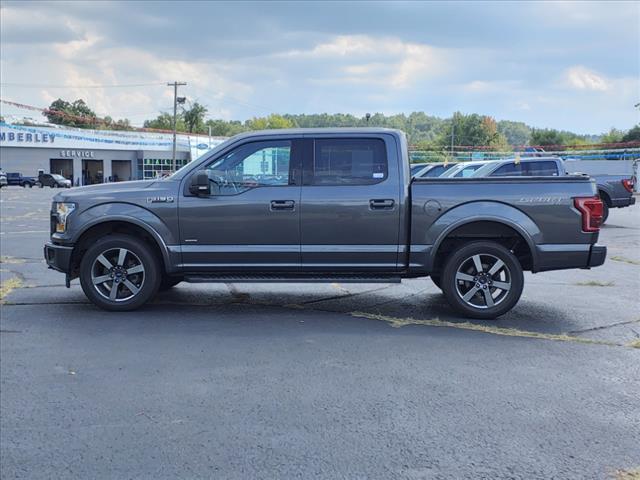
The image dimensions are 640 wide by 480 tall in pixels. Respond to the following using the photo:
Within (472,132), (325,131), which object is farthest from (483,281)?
(472,132)

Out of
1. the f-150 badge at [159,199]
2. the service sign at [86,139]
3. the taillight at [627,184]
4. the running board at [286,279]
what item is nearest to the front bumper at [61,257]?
the f-150 badge at [159,199]

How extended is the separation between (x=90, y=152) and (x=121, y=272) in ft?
201

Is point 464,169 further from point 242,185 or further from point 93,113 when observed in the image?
point 93,113

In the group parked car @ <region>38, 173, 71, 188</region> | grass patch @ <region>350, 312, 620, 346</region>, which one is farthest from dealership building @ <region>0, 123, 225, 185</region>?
grass patch @ <region>350, 312, 620, 346</region>

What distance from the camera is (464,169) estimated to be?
1850 cm

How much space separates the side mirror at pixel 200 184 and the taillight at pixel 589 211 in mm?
3937

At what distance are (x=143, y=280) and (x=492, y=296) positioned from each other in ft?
12.7

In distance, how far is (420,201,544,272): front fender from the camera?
662 centimetres

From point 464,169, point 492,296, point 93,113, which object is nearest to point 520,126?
point 93,113

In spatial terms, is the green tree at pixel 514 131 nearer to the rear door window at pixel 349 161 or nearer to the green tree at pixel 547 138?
the green tree at pixel 547 138

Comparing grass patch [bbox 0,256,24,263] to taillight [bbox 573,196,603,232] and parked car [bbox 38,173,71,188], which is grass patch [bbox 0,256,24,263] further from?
parked car [bbox 38,173,71,188]

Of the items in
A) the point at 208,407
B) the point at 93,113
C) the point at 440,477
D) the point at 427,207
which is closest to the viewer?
the point at 440,477

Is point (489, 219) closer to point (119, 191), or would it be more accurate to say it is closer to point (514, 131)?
point (119, 191)

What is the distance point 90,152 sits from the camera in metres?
63.5
